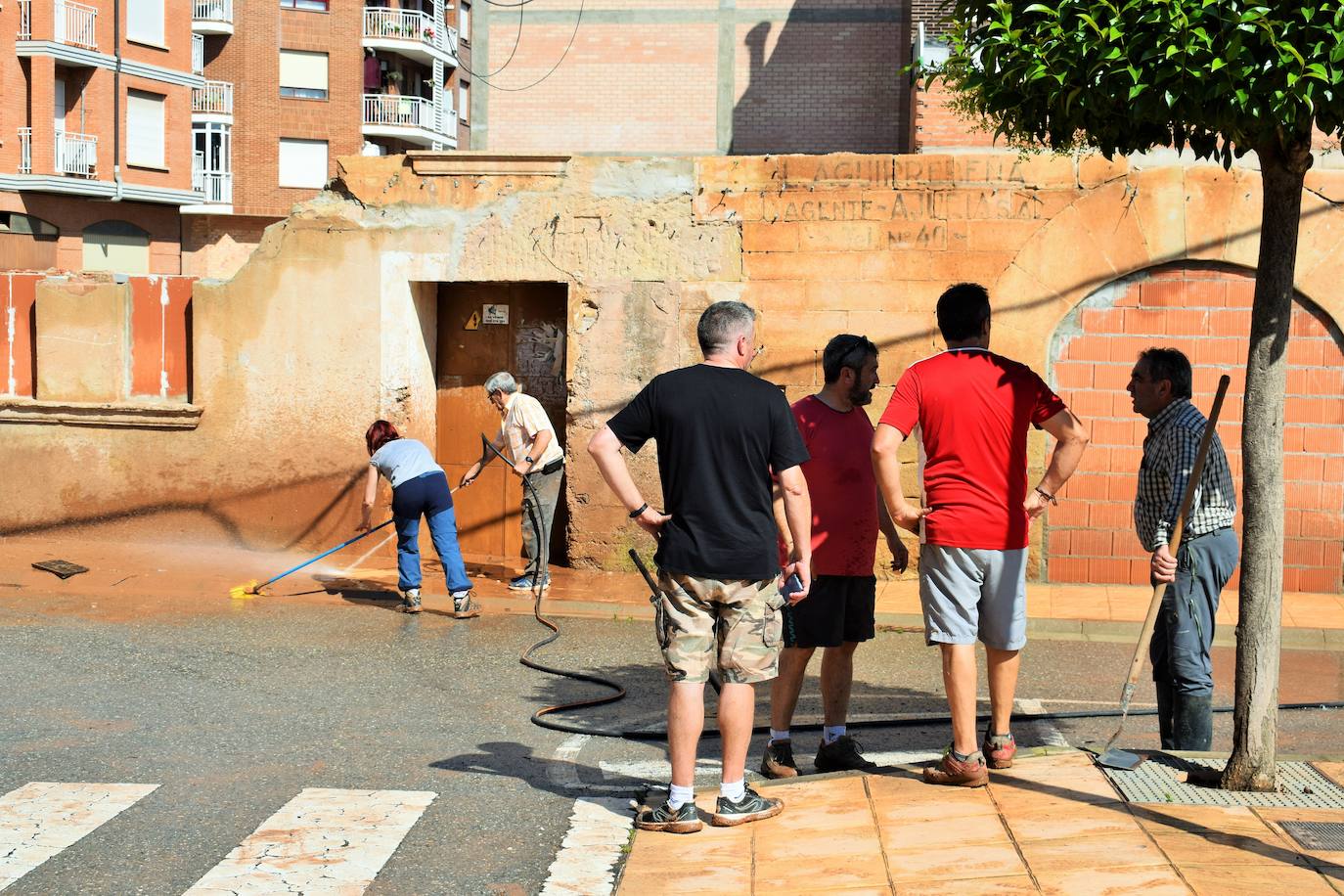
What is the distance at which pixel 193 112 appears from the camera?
164 feet

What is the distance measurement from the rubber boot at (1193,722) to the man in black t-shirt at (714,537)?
73.2 inches

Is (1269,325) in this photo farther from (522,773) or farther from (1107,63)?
(522,773)

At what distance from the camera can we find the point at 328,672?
330 inches

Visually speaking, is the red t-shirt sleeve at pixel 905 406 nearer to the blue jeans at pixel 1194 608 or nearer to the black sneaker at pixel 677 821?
the blue jeans at pixel 1194 608

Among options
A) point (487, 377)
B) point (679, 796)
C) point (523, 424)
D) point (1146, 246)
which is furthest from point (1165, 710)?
point (487, 377)

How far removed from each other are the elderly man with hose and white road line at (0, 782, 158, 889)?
17.0 ft

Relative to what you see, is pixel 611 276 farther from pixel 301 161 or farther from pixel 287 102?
pixel 287 102

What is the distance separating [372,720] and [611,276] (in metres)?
5.47

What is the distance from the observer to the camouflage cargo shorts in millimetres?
5383

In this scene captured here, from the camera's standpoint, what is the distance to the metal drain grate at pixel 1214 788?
5309 mm

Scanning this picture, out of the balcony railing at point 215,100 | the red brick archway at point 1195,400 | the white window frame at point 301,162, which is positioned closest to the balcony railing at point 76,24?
the balcony railing at point 215,100

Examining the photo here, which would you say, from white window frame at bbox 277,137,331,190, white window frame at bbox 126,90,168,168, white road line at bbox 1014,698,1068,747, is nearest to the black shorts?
white road line at bbox 1014,698,1068,747

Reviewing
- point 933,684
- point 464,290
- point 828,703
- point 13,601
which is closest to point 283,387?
point 464,290

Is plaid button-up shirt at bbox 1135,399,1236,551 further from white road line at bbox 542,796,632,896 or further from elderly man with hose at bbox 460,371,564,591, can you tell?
elderly man with hose at bbox 460,371,564,591
